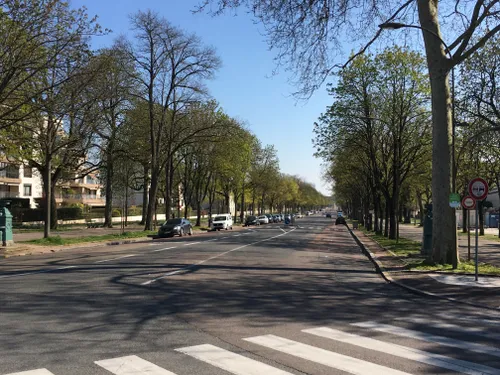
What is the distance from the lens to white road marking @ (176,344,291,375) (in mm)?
5156

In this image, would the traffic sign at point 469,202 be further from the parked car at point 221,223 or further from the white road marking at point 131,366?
the parked car at point 221,223

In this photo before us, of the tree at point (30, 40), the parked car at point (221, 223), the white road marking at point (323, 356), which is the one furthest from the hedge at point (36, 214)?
the white road marking at point (323, 356)

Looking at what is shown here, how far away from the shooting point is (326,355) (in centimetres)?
583

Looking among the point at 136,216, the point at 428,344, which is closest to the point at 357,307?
the point at 428,344

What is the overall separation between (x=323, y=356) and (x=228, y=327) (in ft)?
6.27

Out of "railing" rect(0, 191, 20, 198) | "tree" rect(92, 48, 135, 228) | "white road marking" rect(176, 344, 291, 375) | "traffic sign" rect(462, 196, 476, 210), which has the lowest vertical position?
"white road marking" rect(176, 344, 291, 375)

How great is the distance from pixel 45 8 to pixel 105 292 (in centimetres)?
1214

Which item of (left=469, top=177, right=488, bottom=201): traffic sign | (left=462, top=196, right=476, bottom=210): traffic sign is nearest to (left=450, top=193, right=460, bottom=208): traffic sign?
(left=462, top=196, right=476, bottom=210): traffic sign

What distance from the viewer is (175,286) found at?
11.0 meters

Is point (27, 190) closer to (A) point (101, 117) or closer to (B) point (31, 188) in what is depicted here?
(B) point (31, 188)

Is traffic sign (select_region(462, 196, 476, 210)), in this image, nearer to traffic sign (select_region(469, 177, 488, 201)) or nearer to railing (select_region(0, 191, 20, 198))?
traffic sign (select_region(469, 177, 488, 201))

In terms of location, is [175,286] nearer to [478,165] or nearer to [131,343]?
[131,343]

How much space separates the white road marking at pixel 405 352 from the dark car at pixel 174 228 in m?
29.0

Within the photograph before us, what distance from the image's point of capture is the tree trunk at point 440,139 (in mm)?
15086
